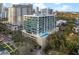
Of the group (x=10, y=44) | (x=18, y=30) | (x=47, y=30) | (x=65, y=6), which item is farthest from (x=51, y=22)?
(x=10, y=44)

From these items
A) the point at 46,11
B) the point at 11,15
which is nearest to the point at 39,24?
the point at 46,11

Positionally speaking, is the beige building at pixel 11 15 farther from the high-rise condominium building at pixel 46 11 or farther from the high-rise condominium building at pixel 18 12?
the high-rise condominium building at pixel 46 11

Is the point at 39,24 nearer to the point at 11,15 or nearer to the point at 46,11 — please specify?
the point at 46,11

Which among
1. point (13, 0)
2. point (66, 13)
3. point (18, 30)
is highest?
point (13, 0)

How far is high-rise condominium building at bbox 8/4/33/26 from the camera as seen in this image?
1526 mm

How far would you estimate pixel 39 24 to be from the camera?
1.53 meters

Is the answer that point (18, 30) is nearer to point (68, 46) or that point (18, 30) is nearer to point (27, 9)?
point (27, 9)

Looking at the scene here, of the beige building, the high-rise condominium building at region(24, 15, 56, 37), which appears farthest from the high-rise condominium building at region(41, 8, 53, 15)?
the beige building

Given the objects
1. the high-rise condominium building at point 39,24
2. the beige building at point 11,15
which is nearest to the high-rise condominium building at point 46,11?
the high-rise condominium building at point 39,24

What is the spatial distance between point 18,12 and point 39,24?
203 millimetres

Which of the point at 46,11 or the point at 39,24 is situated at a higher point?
the point at 46,11

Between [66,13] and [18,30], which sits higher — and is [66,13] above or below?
above

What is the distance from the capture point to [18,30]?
1.53m

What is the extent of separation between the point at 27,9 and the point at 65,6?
315 mm
